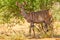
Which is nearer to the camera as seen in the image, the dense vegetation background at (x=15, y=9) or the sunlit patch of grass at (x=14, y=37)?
the sunlit patch of grass at (x=14, y=37)

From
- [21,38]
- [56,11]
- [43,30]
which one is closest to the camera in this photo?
[21,38]

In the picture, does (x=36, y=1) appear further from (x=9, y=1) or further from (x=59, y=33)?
(x=59, y=33)

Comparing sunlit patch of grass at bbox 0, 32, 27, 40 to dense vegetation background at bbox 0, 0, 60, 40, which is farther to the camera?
dense vegetation background at bbox 0, 0, 60, 40

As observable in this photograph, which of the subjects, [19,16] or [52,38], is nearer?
[52,38]

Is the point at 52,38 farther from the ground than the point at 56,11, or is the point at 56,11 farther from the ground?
the point at 56,11

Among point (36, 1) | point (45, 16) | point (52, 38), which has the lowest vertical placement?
point (52, 38)

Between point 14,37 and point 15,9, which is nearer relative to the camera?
point 14,37

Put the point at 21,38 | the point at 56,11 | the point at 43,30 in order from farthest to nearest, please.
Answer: the point at 56,11
the point at 43,30
the point at 21,38

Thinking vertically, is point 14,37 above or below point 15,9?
below

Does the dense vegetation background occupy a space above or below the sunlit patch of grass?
above

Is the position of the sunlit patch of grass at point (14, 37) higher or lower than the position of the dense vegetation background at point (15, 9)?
lower

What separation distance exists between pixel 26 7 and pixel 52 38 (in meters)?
1.36

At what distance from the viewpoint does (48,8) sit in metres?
8.39

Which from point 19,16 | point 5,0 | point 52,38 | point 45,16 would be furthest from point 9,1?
point 52,38
